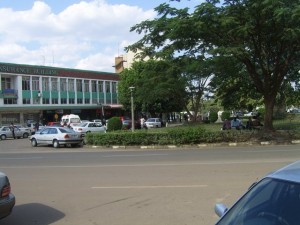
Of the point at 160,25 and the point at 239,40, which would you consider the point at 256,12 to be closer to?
the point at 239,40

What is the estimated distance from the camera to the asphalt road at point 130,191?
777 cm

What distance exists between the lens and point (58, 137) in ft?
101

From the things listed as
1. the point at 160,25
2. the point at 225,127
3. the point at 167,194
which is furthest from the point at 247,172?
the point at 225,127

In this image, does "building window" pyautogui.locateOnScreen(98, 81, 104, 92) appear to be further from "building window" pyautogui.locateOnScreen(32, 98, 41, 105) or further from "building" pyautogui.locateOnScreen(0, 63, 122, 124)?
"building window" pyautogui.locateOnScreen(32, 98, 41, 105)

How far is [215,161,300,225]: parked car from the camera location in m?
2.98

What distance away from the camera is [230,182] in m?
11.0

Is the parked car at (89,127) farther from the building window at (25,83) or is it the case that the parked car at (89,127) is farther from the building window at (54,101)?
the building window at (54,101)

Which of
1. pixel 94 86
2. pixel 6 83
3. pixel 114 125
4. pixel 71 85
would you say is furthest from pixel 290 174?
pixel 94 86

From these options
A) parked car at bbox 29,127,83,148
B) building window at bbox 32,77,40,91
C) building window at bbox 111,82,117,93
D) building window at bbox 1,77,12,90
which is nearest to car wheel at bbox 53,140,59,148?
parked car at bbox 29,127,83,148

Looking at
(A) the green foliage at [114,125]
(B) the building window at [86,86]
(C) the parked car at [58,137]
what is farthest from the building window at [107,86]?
(C) the parked car at [58,137]

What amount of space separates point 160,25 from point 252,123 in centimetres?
1241

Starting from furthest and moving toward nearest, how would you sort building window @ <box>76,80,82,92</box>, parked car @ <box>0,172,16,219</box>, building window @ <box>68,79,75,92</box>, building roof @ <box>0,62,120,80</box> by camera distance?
building window @ <box>76,80,82,92</box>
building window @ <box>68,79,75,92</box>
building roof @ <box>0,62,120,80</box>
parked car @ <box>0,172,16,219</box>

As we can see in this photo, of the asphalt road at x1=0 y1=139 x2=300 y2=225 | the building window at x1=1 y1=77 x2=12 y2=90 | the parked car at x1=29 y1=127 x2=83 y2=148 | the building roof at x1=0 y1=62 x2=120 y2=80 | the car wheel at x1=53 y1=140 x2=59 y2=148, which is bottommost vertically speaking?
the asphalt road at x1=0 y1=139 x2=300 y2=225

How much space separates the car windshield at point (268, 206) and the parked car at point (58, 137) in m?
27.6
